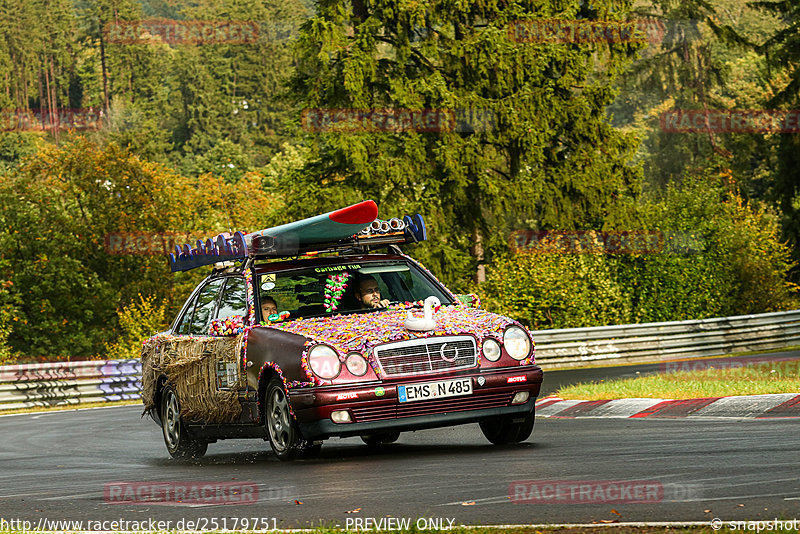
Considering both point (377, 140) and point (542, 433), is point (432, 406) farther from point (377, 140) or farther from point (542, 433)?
point (377, 140)

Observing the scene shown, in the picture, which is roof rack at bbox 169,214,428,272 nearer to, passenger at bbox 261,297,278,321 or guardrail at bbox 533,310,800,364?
passenger at bbox 261,297,278,321

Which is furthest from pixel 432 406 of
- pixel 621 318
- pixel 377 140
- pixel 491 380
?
pixel 377 140

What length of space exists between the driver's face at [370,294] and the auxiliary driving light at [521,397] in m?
1.70

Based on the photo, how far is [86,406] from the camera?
26.7 meters

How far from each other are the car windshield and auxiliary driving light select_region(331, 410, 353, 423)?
1.45 metres

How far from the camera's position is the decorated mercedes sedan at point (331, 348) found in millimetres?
10555

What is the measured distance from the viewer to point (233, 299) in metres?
12.3

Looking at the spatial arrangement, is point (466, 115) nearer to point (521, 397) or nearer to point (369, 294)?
point (369, 294)

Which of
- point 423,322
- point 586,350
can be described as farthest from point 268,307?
point 586,350

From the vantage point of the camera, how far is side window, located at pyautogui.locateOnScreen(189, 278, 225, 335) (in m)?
12.9

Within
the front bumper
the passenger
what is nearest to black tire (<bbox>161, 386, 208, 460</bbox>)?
the passenger

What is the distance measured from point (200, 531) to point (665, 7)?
181ft

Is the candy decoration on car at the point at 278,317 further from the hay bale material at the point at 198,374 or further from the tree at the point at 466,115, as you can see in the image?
the tree at the point at 466,115

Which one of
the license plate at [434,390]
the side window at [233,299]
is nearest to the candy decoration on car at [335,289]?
the side window at [233,299]
